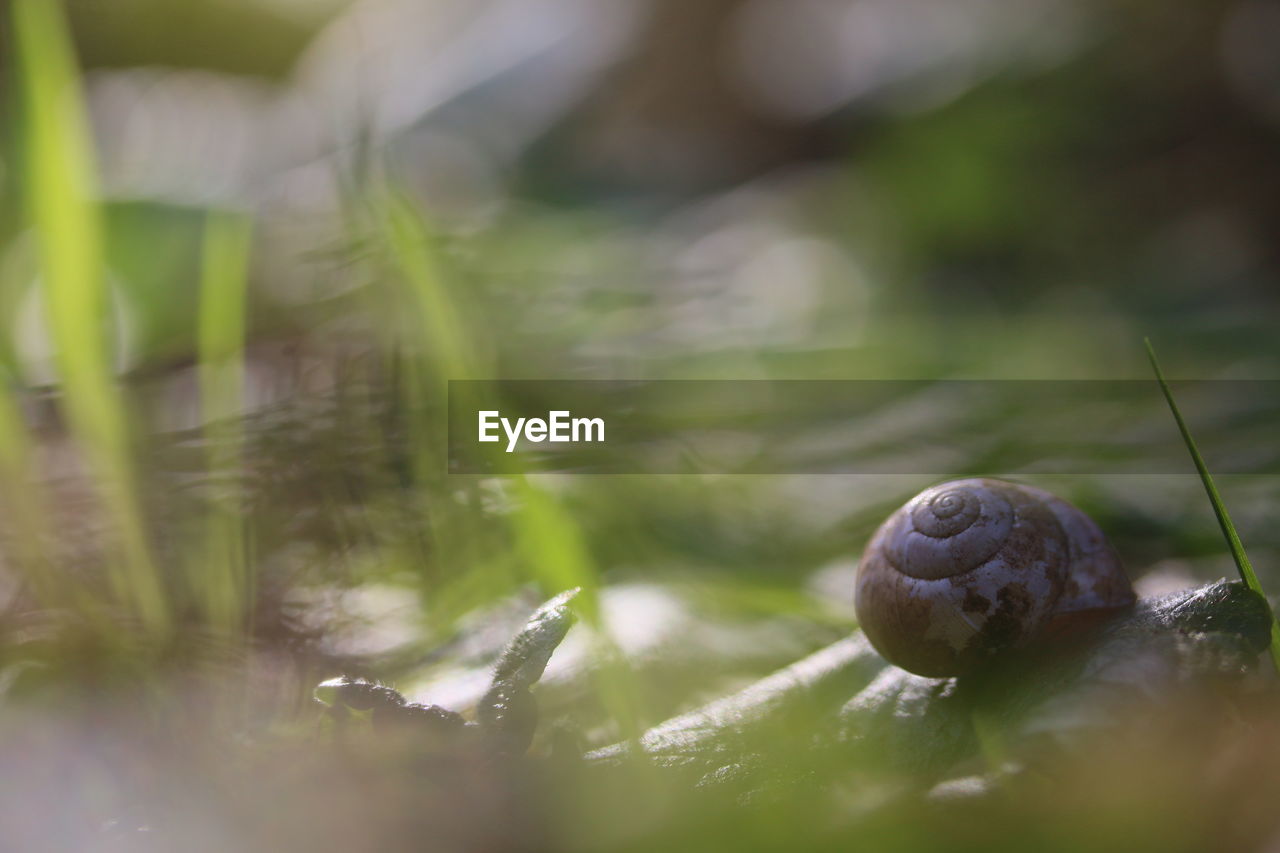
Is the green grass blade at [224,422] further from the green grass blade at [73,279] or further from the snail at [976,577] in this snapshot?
the snail at [976,577]

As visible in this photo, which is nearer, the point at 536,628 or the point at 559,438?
the point at 536,628

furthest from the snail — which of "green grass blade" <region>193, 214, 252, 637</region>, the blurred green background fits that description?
"green grass blade" <region>193, 214, 252, 637</region>

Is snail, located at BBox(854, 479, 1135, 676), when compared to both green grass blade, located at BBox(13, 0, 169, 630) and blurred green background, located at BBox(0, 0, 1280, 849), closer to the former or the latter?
blurred green background, located at BBox(0, 0, 1280, 849)

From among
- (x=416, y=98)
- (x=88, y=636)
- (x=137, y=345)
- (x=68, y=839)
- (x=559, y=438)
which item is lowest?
(x=68, y=839)

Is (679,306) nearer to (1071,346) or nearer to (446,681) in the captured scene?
(1071,346)

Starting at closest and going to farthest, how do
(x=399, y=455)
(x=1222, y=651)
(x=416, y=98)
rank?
(x=1222, y=651)
(x=399, y=455)
(x=416, y=98)

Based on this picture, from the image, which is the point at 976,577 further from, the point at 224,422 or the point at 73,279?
the point at 73,279

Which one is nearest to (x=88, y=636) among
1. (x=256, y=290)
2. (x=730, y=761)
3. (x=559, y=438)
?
(x=730, y=761)

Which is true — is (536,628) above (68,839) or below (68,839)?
above
